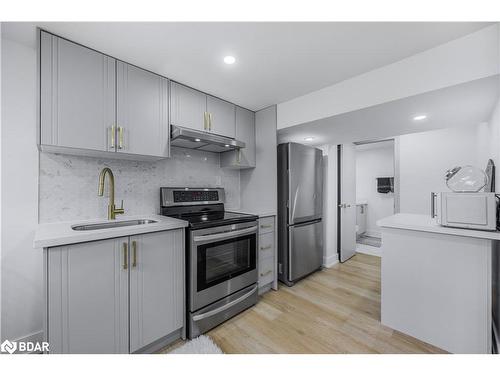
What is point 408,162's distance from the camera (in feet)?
10.8

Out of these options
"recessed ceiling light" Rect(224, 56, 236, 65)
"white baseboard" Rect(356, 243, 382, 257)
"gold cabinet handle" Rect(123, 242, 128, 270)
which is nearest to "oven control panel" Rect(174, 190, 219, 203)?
"gold cabinet handle" Rect(123, 242, 128, 270)

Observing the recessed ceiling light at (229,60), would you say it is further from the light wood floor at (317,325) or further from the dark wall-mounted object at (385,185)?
the dark wall-mounted object at (385,185)

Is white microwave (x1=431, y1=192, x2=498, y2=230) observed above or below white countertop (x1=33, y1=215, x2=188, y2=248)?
above

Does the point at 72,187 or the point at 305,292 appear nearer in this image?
the point at 72,187

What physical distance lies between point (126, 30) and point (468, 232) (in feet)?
8.32

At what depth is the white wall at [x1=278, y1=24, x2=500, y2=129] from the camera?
128 cm

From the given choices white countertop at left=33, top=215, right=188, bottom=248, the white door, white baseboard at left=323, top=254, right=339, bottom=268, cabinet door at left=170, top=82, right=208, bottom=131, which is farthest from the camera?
the white door

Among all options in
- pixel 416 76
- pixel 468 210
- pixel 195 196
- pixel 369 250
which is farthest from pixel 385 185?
pixel 195 196

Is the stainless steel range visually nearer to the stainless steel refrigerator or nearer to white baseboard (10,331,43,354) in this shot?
the stainless steel refrigerator

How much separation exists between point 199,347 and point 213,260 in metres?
0.61

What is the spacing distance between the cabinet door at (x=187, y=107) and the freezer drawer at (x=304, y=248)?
1600mm

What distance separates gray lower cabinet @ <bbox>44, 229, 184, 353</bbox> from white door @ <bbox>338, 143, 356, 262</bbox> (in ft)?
8.85
